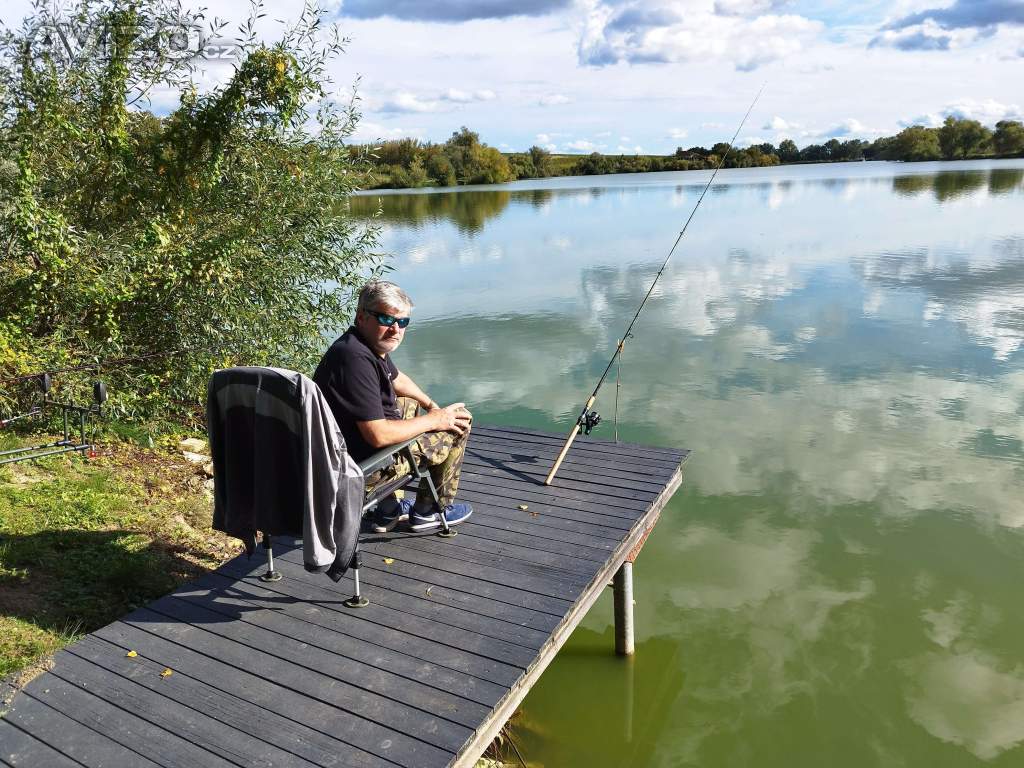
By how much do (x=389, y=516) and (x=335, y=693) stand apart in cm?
134

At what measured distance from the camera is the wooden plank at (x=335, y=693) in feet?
8.07

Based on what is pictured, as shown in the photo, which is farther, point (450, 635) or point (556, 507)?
point (556, 507)

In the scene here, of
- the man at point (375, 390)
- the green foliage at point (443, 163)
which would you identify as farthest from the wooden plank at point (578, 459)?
the green foliage at point (443, 163)

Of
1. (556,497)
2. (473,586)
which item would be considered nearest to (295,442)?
(473,586)

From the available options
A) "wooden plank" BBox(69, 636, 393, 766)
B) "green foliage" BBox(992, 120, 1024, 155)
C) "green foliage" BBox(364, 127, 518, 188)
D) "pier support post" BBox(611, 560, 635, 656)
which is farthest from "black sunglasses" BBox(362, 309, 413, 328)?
"green foliage" BBox(992, 120, 1024, 155)

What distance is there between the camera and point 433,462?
3762 mm

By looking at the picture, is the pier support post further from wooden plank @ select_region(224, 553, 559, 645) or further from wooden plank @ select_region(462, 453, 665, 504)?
wooden plank @ select_region(224, 553, 559, 645)

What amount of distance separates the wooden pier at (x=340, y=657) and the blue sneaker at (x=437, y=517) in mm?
57

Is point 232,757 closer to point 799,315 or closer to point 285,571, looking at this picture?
point 285,571

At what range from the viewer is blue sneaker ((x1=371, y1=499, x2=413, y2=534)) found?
3.96 metres

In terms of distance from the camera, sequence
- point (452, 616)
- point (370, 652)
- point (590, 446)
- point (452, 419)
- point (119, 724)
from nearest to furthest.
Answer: point (119, 724) < point (370, 652) < point (452, 616) < point (452, 419) < point (590, 446)

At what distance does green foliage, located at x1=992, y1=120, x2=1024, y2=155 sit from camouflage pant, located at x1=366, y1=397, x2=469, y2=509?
8349 cm

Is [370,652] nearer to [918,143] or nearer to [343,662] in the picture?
[343,662]

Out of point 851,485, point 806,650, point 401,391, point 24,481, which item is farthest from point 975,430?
point 24,481
